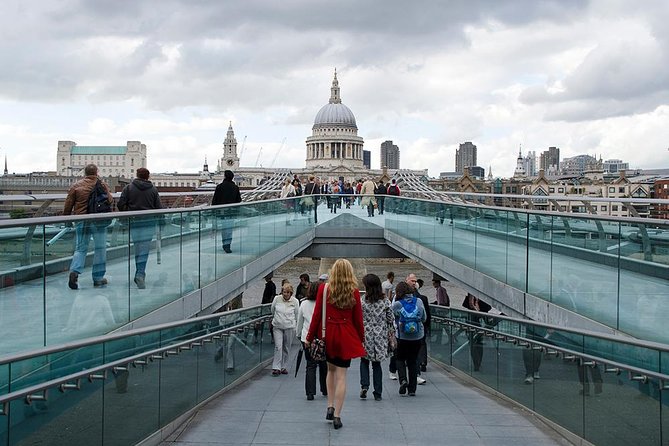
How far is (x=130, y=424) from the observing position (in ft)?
23.7

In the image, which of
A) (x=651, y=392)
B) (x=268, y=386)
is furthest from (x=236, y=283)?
(x=651, y=392)

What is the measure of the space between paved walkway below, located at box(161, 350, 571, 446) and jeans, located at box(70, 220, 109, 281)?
67.1 inches

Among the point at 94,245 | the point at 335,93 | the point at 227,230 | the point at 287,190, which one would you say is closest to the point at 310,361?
the point at 94,245

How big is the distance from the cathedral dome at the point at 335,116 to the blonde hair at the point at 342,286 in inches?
6899

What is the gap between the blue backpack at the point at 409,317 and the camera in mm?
10555

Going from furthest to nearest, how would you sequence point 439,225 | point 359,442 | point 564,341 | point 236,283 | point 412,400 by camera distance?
point 439,225 < point 236,283 < point 412,400 < point 564,341 < point 359,442

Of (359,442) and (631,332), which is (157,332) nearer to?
(359,442)

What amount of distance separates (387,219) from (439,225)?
7.51 meters

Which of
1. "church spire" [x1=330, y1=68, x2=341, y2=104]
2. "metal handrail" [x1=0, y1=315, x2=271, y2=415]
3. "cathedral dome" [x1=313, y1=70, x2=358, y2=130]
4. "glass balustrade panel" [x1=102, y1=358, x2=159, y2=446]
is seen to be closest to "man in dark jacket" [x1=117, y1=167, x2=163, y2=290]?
"metal handrail" [x1=0, y1=315, x2=271, y2=415]

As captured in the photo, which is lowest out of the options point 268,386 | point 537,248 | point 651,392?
point 268,386

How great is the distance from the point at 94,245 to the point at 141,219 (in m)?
1.17

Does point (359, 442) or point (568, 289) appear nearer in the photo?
point (359, 442)

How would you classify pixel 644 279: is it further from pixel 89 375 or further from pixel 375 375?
pixel 89 375

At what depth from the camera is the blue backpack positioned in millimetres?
10555
